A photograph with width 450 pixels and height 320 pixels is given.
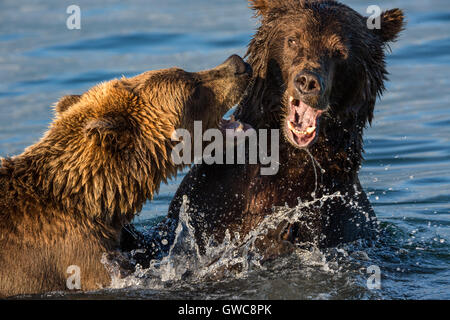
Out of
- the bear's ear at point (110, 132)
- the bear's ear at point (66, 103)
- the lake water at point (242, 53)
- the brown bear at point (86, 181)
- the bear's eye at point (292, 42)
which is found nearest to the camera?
the bear's ear at point (110, 132)

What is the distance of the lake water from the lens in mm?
7152

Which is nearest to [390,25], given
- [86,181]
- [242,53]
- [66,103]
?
[66,103]

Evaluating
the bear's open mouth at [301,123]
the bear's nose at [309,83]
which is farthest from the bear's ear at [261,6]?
the bear's nose at [309,83]

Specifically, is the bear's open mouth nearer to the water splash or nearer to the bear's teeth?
the bear's teeth

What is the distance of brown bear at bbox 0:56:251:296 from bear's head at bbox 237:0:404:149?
93cm

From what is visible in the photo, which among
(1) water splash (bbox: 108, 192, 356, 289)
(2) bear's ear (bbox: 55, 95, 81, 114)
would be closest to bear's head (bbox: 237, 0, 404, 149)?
(1) water splash (bbox: 108, 192, 356, 289)

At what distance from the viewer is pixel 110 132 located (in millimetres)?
6379

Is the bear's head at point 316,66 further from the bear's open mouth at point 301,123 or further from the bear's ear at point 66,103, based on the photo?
the bear's ear at point 66,103

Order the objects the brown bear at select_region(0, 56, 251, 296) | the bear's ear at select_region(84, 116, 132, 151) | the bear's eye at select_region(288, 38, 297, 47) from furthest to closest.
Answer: the bear's eye at select_region(288, 38, 297, 47), the brown bear at select_region(0, 56, 251, 296), the bear's ear at select_region(84, 116, 132, 151)

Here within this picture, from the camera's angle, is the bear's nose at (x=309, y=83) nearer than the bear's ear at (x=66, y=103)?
Yes

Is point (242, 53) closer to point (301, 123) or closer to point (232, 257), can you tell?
point (301, 123)

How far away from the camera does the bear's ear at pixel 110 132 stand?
6328 millimetres
